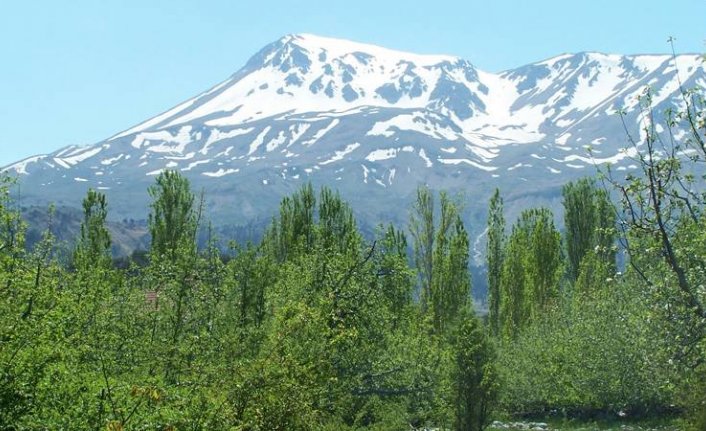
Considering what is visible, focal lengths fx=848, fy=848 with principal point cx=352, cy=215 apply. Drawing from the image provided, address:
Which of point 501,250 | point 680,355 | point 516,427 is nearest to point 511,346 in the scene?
point 516,427

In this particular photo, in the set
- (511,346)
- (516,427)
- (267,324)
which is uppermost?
(267,324)

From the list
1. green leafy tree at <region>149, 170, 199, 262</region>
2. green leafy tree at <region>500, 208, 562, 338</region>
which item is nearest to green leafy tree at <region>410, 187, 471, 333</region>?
green leafy tree at <region>500, 208, 562, 338</region>

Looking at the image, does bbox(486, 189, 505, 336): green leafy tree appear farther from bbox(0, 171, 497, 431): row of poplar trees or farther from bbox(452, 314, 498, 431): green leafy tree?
bbox(0, 171, 497, 431): row of poplar trees

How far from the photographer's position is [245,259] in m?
23.9

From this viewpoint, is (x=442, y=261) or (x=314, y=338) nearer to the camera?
(x=314, y=338)

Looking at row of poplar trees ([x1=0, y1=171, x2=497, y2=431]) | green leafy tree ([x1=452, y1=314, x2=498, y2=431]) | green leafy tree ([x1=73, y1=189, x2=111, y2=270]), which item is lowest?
green leafy tree ([x1=452, y1=314, x2=498, y2=431])

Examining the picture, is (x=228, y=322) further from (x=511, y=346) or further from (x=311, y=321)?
(x=511, y=346)

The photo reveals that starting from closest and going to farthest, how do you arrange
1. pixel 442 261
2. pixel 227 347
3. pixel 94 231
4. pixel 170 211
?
pixel 227 347, pixel 170 211, pixel 94 231, pixel 442 261

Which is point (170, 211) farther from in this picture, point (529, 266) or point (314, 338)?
point (314, 338)

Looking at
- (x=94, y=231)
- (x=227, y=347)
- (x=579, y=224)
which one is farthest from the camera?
(x=579, y=224)

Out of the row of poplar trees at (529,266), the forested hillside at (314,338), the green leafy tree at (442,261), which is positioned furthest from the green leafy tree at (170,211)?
the row of poplar trees at (529,266)

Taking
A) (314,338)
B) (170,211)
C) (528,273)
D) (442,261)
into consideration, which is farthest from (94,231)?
(314,338)

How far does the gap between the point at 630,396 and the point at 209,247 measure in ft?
68.8

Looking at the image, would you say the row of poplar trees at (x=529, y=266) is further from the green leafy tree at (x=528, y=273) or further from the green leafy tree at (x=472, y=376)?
the green leafy tree at (x=472, y=376)
